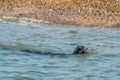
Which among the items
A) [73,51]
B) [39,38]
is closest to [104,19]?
[39,38]

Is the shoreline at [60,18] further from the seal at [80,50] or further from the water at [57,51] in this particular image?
the seal at [80,50]

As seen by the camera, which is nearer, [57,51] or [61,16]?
[57,51]

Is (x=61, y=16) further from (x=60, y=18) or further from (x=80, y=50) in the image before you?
(x=80, y=50)

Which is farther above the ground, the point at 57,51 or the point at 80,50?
the point at 80,50

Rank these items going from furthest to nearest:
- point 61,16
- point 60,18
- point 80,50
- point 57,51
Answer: point 61,16 < point 60,18 < point 57,51 < point 80,50

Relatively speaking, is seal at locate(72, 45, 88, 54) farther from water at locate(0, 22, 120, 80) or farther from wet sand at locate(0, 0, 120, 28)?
wet sand at locate(0, 0, 120, 28)

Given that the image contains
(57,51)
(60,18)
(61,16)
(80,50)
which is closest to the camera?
(80,50)

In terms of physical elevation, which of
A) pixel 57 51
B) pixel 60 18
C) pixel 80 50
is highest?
pixel 60 18

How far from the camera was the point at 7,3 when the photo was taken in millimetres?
22297

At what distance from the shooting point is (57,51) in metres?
15.1

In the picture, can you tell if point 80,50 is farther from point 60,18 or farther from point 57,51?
point 60,18

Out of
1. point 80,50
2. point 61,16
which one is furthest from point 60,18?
point 80,50

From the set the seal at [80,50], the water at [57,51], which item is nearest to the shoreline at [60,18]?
the water at [57,51]

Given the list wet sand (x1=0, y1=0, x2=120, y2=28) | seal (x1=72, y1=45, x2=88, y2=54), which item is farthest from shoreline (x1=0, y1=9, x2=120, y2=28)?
seal (x1=72, y1=45, x2=88, y2=54)
